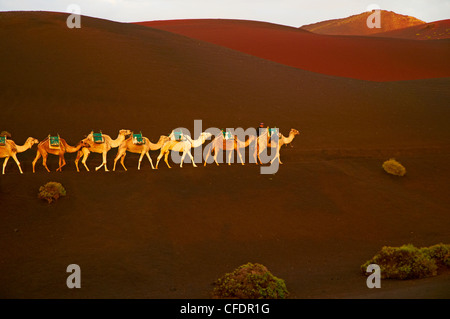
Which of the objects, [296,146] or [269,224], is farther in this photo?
[296,146]

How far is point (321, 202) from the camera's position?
21125 millimetres

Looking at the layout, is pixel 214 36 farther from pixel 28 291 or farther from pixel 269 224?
pixel 28 291

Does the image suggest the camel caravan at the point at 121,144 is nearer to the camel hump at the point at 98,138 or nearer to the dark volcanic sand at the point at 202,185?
the camel hump at the point at 98,138

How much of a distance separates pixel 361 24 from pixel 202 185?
14560 cm

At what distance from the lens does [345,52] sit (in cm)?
7519

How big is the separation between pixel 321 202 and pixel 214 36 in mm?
69654

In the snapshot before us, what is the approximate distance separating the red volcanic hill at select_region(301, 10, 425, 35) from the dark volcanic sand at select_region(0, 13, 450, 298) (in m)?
111

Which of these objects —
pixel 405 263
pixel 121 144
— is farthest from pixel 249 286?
pixel 121 144

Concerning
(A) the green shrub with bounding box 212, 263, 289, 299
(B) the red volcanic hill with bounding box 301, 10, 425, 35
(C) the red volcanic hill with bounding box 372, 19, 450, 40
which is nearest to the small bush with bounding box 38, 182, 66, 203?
(A) the green shrub with bounding box 212, 263, 289, 299

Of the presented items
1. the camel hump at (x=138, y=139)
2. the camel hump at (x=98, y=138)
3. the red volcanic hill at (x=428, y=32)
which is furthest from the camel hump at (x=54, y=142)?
the red volcanic hill at (x=428, y=32)

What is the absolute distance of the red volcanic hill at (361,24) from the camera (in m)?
148
